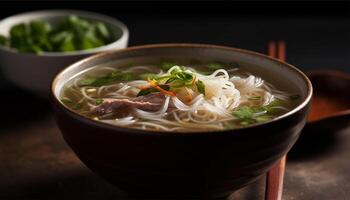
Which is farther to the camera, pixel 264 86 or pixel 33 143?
pixel 33 143

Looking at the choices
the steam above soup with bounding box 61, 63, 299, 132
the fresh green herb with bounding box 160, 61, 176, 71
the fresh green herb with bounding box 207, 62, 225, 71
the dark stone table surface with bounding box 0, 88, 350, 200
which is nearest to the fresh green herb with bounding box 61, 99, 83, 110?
the steam above soup with bounding box 61, 63, 299, 132

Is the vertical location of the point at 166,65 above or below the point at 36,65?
above

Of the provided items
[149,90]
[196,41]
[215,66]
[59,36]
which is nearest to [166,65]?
[215,66]

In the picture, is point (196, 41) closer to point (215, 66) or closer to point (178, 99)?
point (215, 66)

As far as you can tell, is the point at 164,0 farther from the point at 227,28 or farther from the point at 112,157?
the point at 112,157

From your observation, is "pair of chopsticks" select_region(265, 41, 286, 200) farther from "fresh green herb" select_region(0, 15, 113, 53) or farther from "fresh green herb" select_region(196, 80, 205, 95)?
"fresh green herb" select_region(0, 15, 113, 53)

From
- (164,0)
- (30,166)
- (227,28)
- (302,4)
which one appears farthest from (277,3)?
(30,166)

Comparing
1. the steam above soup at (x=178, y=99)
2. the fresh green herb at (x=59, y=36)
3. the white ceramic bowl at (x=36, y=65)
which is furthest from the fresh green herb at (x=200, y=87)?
the fresh green herb at (x=59, y=36)
